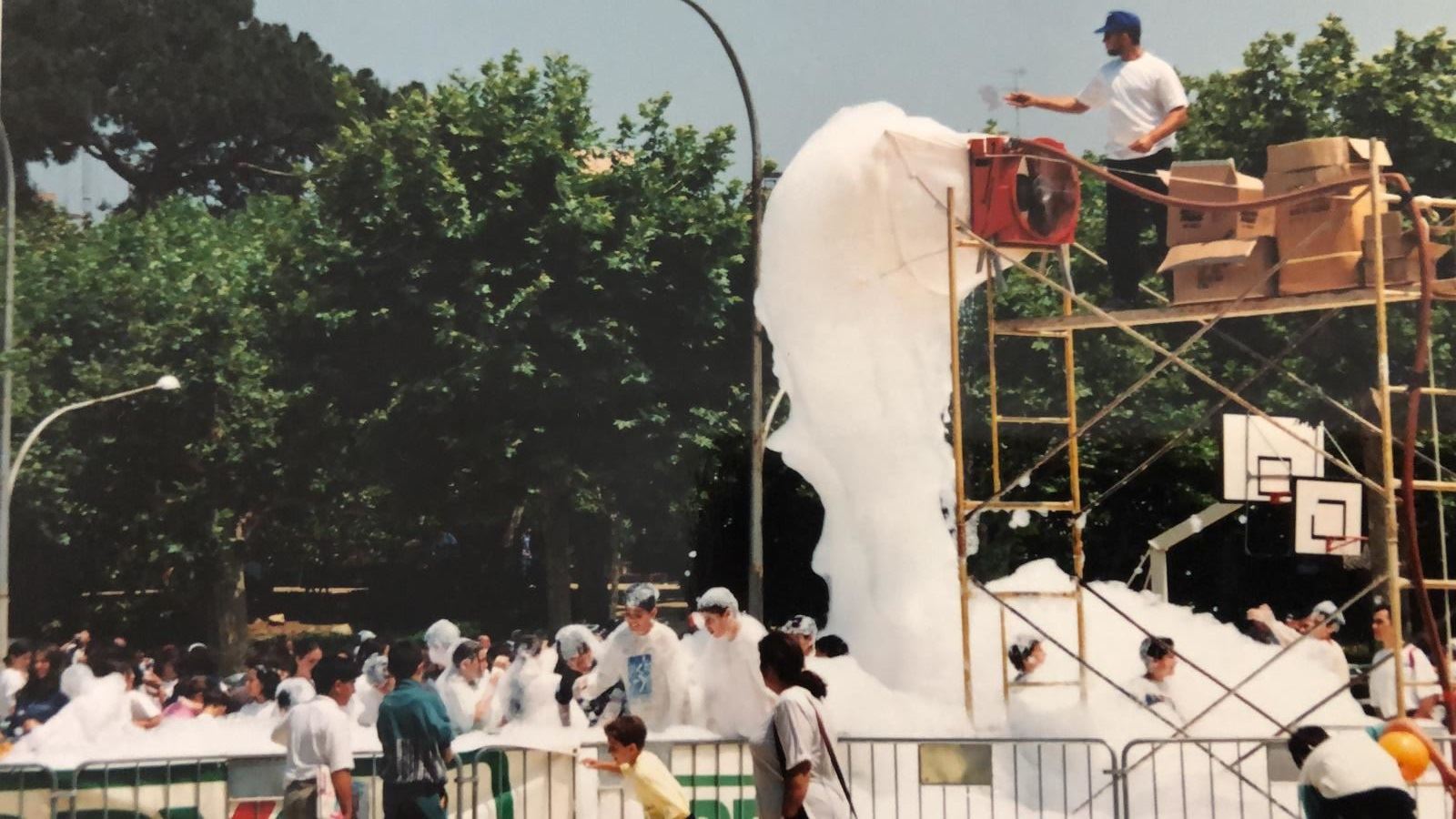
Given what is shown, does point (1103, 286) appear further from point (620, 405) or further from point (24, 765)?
point (24, 765)

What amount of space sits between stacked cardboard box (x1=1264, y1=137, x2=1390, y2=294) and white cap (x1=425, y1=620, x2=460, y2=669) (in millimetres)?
5058

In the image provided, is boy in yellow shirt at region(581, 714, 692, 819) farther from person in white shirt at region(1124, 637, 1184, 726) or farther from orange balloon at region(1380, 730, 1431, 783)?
person in white shirt at region(1124, 637, 1184, 726)

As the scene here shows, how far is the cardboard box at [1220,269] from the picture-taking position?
10.1 m

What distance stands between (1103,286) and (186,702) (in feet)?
47.4

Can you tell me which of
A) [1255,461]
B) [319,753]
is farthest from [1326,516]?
[319,753]

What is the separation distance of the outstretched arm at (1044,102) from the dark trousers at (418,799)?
4.60 m

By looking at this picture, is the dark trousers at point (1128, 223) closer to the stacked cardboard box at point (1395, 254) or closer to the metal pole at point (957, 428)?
the metal pole at point (957, 428)

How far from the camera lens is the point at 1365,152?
32.1 ft

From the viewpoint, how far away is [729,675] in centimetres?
1029

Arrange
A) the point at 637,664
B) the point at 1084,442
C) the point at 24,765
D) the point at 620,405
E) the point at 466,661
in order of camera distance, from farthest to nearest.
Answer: the point at 1084,442, the point at 620,405, the point at 466,661, the point at 637,664, the point at 24,765

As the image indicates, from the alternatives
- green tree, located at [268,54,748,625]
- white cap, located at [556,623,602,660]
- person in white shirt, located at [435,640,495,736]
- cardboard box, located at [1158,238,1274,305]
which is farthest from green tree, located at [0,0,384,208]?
cardboard box, located at [1158,238,1274,305]

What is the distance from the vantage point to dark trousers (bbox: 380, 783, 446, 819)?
29.2ft

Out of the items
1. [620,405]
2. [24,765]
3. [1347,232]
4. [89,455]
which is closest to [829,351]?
[1347,232]

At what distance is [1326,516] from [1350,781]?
16.6 feet
